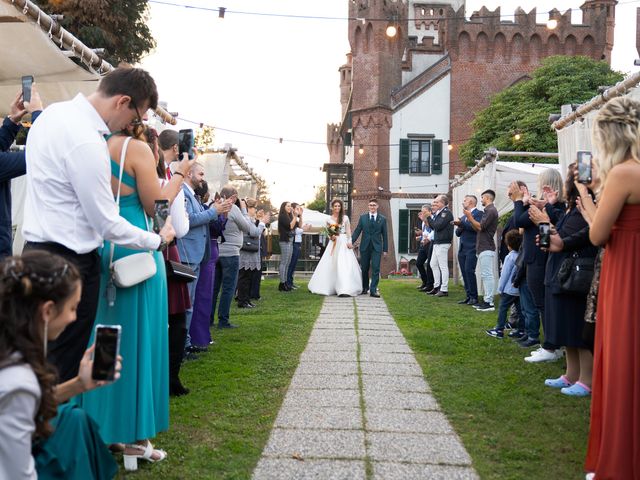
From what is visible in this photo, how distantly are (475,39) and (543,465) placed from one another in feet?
135

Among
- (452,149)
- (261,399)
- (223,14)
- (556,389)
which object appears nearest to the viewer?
(261,399)

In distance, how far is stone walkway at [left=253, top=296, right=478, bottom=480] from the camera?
151 inches

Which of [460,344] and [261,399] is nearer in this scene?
[261,399]

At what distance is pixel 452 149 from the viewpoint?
4072cm

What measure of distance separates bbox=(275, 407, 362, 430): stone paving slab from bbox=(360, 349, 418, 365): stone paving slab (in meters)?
2.15

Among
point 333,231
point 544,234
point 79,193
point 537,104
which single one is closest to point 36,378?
point 79,193

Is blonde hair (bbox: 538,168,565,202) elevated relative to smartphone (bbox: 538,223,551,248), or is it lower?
elevated

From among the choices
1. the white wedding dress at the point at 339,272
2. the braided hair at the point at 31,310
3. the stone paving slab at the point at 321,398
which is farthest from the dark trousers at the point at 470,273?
the braided hair at the point at 31,310

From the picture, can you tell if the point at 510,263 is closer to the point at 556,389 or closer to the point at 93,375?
the point at 556,389

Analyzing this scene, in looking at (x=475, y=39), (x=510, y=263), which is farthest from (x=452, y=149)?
(x=510, y=263)

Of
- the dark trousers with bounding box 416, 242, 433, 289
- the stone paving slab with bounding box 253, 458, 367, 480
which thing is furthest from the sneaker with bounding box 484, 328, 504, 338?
the dark trousers with bounding box 416, 242, 433, 289

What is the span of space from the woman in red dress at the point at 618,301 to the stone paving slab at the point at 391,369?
299 cm

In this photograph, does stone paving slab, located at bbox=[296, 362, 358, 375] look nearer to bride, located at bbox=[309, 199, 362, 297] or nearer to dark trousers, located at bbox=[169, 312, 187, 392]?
dark trousers, located at bbox=[169, 312, 187, 392]

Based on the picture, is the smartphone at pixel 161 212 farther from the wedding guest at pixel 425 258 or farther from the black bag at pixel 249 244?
the wedding guest at pixel 425 258
